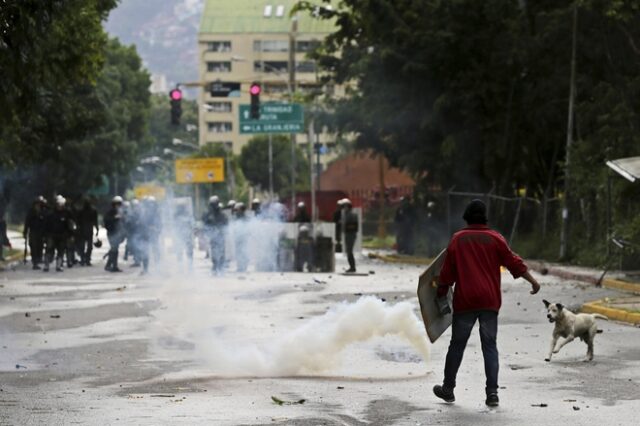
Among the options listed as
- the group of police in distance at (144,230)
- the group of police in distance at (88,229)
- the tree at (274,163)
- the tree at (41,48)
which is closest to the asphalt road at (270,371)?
the tree at (41,48)

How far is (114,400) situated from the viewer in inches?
500

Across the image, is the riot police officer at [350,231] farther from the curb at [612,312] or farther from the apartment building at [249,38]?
the apartment building at [249,38]

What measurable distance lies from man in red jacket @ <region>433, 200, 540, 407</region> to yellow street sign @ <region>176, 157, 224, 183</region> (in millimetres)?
111727

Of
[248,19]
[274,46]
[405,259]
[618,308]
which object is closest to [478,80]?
[405,259]

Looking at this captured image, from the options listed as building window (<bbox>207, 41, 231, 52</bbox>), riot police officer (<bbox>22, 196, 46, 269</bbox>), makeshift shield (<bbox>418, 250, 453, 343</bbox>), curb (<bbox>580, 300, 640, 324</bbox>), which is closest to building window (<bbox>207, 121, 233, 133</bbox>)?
building window (<bbox>207, 41, 231, 52</bbox>)

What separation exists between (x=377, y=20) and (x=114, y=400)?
35.5 metres

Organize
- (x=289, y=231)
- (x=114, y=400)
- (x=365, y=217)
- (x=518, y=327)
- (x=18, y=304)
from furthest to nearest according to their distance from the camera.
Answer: (x=365, y=217), (x=289, y=231), (x=18, y=304), (x=518, y=327), (x=114, y=400)

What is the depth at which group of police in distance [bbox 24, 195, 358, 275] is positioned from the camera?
3822cm

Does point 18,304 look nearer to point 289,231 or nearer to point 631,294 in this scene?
point 631,294

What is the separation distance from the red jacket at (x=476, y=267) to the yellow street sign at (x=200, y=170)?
367 feet

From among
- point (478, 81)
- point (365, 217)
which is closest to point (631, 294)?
point (478, 81)

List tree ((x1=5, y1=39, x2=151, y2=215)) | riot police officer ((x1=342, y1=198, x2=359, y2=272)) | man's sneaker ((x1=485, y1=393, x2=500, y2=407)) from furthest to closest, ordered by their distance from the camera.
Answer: tree ((x1=5, y1=39, x2=151, y2=215)), riot police officer ((x1=342, y1=198, x2=359, y2=272)), man's sneaker ((x1=485, y1=393, x2=500, y2=407))

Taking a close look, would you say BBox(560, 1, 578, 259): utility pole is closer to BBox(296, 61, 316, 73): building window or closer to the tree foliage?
the tree foliage

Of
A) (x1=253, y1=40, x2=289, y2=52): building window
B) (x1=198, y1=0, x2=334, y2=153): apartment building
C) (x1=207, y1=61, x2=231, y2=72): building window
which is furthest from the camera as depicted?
(x1=207, y1=61, x2=231, y2=72): building window
